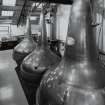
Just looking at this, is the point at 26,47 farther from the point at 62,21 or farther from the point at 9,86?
the point at 62,21

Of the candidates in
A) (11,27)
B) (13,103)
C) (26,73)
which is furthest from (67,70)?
(11,27)

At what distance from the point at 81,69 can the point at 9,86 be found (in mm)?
1689

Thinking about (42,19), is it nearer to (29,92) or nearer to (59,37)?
(29,92)

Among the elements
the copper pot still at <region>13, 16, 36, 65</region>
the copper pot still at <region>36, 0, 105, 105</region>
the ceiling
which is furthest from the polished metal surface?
the ceiling

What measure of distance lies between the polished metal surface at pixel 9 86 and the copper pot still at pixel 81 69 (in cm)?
103

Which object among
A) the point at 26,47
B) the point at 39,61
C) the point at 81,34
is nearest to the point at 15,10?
the point at 26,47

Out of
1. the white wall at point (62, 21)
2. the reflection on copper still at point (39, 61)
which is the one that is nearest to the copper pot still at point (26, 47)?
the reflection on copper still at point (39, 61)

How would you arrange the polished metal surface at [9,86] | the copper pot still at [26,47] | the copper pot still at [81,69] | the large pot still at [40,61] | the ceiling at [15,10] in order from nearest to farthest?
1. the copper pot still at [81,69]
2. the large pot still at [40,61]
3. the polished metal surface at [9,86]
4. the copper pot still at [26,47]
5. the ceiling at [15,10]

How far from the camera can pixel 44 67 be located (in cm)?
142

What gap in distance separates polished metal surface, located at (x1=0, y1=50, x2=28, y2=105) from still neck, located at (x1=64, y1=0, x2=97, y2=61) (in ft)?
3.67

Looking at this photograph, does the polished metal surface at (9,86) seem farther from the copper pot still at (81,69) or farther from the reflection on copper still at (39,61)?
the copper pot still at (81,69)

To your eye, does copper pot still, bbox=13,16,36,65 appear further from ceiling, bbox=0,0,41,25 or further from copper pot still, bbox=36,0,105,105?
ceiling, bbox=0,0,41,25

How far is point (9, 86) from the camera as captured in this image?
2.15 meters

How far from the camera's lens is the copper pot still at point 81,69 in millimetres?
641
